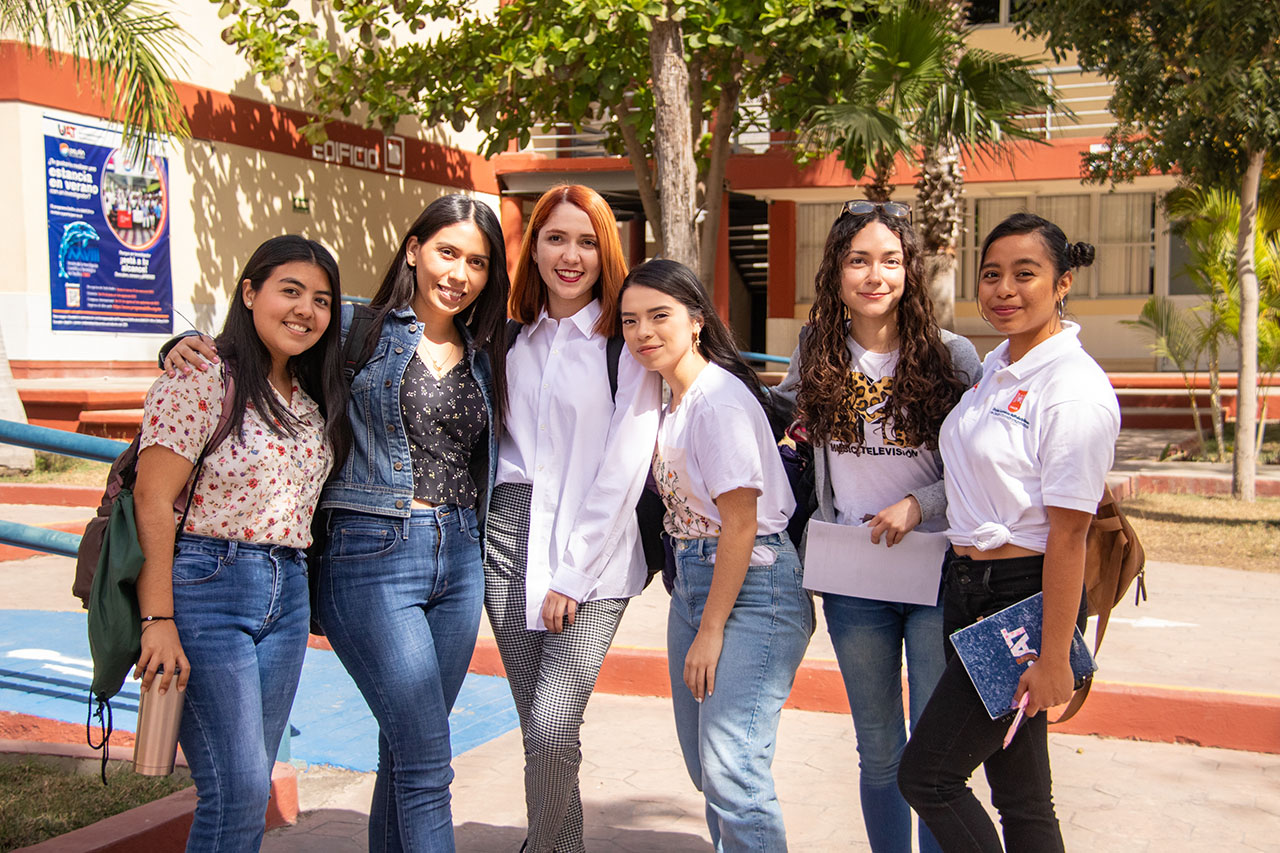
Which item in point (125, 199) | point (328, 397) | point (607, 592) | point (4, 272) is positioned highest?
point (125, 199)

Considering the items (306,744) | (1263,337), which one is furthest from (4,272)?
(1263,337)

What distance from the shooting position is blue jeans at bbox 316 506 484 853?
8.83 ft

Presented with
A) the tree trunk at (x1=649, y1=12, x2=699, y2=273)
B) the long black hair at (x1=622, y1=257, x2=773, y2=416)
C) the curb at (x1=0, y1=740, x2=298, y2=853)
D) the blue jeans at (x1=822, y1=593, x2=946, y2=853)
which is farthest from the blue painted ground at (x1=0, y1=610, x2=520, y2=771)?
the tree trunk at (x1=649, y1=12, x2=699, y2=273)

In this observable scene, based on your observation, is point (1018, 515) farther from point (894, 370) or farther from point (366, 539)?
point (366, 539)

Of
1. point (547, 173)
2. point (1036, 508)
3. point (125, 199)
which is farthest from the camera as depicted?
point (547, 173)

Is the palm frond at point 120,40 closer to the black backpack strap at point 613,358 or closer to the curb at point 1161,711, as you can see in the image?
the curb at point 1161,711

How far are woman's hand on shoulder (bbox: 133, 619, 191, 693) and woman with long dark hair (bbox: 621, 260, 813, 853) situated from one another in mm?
1115

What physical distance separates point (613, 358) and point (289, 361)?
0.81 m

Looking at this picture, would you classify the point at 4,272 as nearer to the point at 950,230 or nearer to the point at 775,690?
the point at 950,230

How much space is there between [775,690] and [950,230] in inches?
311

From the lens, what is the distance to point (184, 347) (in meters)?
2.53

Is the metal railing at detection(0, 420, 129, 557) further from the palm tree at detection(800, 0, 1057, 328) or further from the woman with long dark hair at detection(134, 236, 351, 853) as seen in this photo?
the palm tree at detection(800, 0, 1057, 328)

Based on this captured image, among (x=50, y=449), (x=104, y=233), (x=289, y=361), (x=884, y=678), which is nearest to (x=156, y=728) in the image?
(x=289, y=361)

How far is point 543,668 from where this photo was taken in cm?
285
